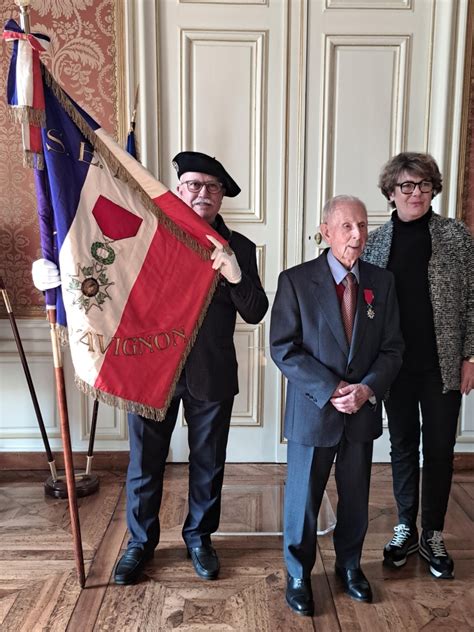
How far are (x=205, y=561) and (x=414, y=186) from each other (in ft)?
4.89

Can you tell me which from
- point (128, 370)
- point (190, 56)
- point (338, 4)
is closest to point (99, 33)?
point (190, 56)

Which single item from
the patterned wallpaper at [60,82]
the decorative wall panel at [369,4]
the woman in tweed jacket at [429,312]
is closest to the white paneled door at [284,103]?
the decorative wall panel at [369,4]

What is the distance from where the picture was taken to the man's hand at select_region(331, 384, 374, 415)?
1.72 meters

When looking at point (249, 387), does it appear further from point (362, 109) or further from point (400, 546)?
point (362, 109)

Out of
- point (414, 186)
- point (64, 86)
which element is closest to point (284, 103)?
point (64, 86)

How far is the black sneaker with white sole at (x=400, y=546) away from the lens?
2.11m

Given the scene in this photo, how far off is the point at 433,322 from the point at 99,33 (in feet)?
6.94

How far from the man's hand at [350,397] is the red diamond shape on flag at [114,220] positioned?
2.72ft

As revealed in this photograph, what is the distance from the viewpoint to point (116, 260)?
73.7 inches

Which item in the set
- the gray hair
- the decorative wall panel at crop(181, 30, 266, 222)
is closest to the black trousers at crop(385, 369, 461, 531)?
the gray hair

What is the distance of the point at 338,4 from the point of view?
2.86 meters

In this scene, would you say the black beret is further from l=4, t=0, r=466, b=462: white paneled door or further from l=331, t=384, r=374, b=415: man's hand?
l=4, t=0, r=466, b=462: white paneled door

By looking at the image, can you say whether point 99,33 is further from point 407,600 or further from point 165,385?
point 407,600

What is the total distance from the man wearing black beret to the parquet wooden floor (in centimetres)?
10
